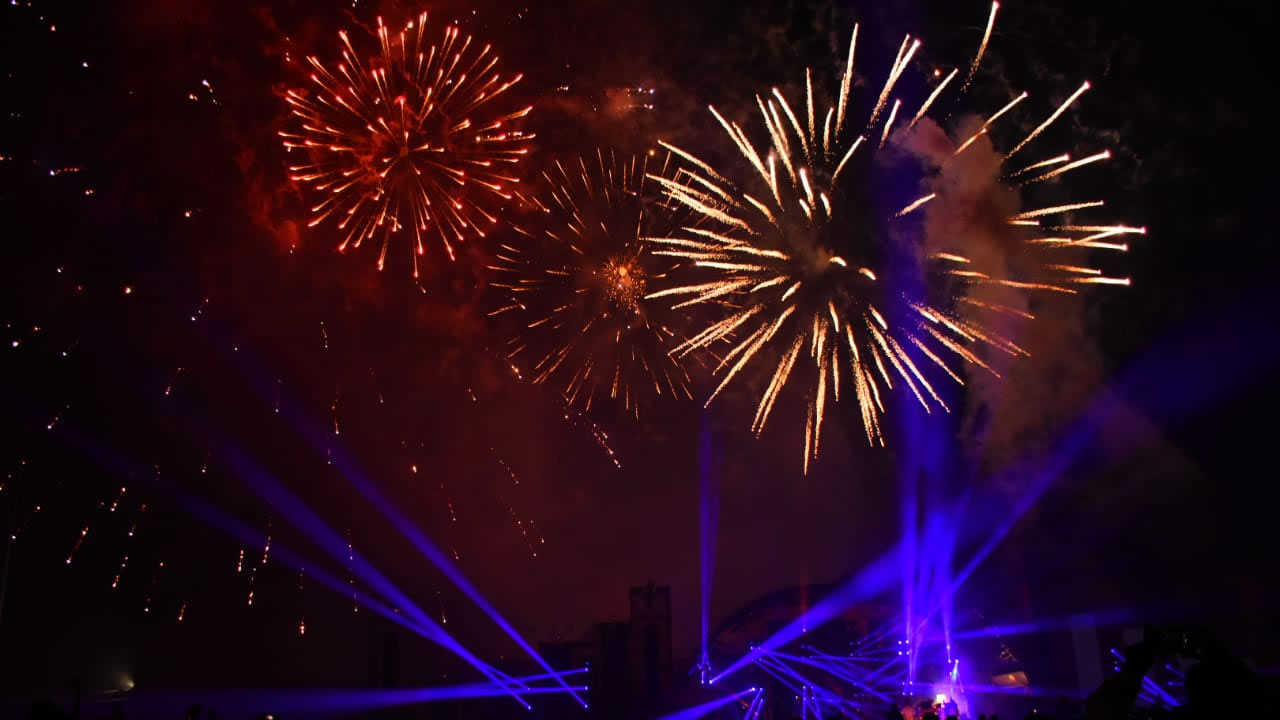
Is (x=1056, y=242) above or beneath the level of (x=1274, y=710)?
above

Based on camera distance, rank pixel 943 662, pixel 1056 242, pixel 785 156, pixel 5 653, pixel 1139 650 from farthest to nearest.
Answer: pixel 943 662
pixel 5 653
pixel 1056 242
pixel 785 156
pixel 1139 650

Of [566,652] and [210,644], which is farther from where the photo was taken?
[566,652]

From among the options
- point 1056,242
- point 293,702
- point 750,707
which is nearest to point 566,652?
point 750,707

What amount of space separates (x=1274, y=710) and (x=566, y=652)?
122 feet

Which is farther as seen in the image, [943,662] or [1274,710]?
[943,662]

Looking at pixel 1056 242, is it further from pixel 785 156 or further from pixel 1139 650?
pixel 1139 650

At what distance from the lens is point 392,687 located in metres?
32.6

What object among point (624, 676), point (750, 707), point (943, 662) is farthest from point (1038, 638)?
point (624, 676)

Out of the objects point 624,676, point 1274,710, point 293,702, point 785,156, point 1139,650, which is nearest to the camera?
point 1274,710

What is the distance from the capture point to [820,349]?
15.0 meters

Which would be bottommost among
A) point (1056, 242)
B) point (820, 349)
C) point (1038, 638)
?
point (1038, 638)

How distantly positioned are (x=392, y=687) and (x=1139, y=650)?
111ft

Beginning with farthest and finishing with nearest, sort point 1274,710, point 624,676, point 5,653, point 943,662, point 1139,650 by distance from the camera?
point 624,676 < point 943,662 < point 5,653 < point 1139,650 < point 1274,710

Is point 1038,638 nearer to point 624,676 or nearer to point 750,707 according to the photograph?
point 750,707
